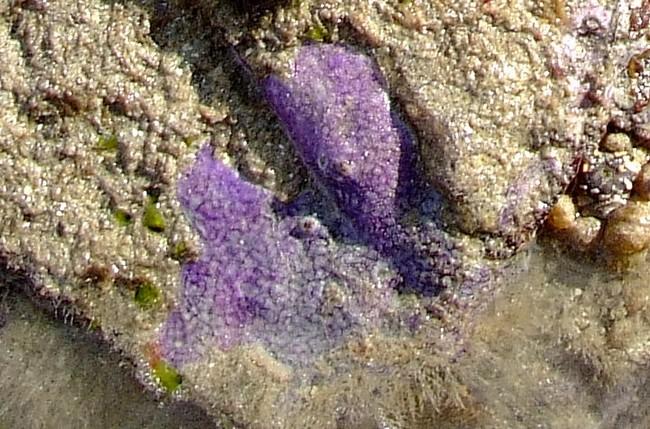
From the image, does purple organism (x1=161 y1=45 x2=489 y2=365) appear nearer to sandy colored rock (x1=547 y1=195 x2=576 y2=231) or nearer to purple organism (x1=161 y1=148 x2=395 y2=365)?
purple organism (x1=161 y1=148 x2=395 y2=365)

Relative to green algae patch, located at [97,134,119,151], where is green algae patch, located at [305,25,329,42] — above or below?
above

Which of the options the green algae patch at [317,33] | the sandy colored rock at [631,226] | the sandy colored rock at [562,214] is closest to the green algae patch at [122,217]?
the green algae patch at [317,33]

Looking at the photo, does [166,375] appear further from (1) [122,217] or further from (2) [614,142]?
(2) [614,142]

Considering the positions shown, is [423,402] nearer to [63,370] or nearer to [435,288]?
[435,288]

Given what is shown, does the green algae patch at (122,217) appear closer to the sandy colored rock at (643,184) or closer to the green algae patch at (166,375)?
the green algae patch at (166,375)

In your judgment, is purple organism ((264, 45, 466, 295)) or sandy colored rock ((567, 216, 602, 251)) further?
sandy colored rock ((567, 216, 602, 251))

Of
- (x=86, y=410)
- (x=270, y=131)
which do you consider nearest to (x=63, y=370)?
(x=86, y=410)

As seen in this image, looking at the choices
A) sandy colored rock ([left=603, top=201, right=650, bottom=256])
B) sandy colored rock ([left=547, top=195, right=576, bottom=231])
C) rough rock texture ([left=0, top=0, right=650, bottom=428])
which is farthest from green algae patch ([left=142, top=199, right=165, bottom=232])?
sandy colored rock ([left=603, top=201, right=650, bottom=256])
